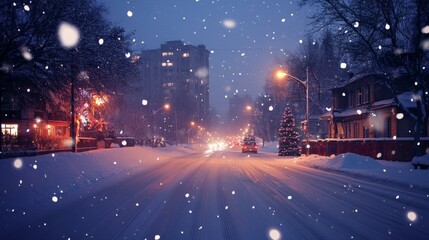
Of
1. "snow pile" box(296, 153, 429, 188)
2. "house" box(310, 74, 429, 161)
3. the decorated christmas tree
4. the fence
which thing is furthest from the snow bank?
the decorated christmas tree

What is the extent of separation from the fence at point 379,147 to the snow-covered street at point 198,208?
10.3 m

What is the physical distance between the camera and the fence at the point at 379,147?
87.6ft

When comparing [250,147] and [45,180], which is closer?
[45,180]

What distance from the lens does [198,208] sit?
35.6 ft

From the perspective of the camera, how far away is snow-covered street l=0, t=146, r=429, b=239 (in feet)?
26.7

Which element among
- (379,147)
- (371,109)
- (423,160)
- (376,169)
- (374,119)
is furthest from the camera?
(374,119)

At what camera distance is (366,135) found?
43625mm

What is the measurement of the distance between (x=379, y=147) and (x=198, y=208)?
73.6 feet

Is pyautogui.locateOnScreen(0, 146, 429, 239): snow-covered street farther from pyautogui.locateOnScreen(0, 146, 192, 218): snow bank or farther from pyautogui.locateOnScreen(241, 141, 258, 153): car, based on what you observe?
pyautogui.locateOnScreen(241, 141, 258, 153): car

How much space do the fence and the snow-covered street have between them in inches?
404

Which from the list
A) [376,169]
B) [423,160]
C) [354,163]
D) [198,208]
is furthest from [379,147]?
[198,208]

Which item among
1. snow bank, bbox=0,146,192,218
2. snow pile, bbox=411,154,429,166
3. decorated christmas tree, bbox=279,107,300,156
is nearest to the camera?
snow bank, bbox=0,146,192,218

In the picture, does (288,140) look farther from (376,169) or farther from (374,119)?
(376,169)

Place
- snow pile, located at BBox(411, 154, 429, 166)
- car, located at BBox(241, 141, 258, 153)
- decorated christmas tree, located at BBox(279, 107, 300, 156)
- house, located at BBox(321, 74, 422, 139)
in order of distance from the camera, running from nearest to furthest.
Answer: snow pile, located at BBox(411, 154, 429, 166) < house, located at BBox(321, 74, 422, 139) < decorated christmas tree, located at BBox(279, 107, 300, 156) < car, located at BBox(241, 141, 258, 153)
